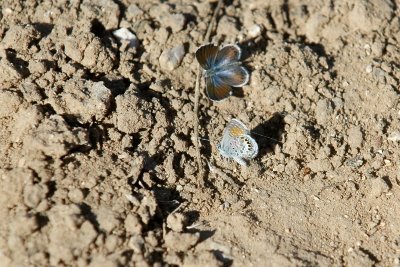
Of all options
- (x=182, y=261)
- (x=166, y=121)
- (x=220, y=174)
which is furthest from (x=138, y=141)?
(x=182, y=261)

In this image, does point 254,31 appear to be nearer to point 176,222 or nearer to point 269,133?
point 269,133

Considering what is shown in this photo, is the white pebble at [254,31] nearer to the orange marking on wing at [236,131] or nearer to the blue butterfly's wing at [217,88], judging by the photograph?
the blue butterfly's wing at [217,88]

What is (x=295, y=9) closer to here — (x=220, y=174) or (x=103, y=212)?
(x=220, y=174)

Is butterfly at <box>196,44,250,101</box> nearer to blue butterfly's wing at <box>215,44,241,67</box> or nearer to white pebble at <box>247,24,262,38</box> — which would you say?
blue butterfly's wing at <box>215,44,241,67</box>

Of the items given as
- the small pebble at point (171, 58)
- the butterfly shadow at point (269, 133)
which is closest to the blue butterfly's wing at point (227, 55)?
the small pebble at point (171, 58)

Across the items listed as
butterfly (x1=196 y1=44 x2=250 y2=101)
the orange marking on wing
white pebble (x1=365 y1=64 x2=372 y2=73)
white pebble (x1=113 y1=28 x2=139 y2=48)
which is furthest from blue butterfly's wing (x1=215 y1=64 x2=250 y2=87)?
white pebble (x1=365 y1=64 x2=372 y2=73)

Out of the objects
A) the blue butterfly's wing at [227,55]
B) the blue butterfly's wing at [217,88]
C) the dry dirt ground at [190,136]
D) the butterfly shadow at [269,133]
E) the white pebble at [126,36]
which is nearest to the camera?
the dry dirt ground at [190,136]

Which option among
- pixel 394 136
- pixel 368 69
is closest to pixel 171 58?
pixel 368 69

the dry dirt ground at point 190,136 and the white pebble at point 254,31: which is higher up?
the white pebble at point 254,31
